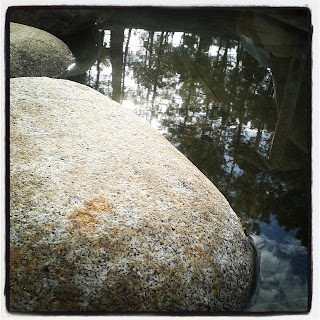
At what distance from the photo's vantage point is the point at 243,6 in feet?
6.39

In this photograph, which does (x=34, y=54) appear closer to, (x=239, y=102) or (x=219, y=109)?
(x=219, y=109)

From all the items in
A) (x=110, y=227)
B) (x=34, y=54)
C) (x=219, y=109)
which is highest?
(x=110, y=227)

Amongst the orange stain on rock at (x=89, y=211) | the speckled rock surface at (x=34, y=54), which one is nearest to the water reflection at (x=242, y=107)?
the speckled rock surface at (x=34, y=54)

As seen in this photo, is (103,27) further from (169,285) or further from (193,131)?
(169,285)

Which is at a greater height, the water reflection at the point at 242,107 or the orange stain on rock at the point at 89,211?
the orange stain on rock at the point at 89,211

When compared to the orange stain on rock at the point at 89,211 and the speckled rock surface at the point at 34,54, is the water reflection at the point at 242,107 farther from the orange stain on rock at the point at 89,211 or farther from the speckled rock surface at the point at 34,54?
the orange stain on rock at the point at 89,211

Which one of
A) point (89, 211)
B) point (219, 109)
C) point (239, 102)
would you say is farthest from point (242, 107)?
point (89, 211)

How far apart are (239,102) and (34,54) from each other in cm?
403

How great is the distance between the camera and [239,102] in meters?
6.23

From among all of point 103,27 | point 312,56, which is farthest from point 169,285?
point 103,27

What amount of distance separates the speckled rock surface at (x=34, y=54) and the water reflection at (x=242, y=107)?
2.33 feet

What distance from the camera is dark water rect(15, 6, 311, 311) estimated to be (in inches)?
106

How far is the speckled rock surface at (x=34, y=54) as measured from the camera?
6.23 metres

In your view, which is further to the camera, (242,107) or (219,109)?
(242,107)
